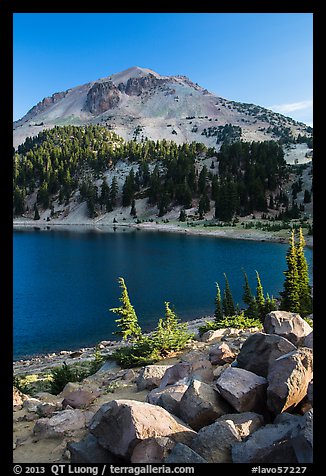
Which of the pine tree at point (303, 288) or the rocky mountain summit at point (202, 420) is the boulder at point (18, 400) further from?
the pine tree at point (303, 288)

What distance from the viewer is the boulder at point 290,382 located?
7.46 m

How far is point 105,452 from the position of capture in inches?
266

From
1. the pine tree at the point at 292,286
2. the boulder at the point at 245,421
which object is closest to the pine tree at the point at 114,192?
the pine tree at the point at 292,286

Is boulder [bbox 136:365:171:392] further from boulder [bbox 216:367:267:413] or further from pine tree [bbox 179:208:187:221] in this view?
pine tree [bbox 179:208:187:221]

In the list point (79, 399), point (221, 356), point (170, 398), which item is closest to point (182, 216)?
point (221, 356)

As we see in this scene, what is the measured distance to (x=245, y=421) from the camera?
286 inches

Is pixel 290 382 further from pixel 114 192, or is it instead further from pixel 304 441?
pixel 114 192

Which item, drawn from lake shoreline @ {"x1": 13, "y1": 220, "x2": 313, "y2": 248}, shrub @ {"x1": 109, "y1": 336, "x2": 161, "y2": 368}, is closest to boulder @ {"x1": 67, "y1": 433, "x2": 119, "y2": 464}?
shrub @ {"x1": 109, "y1": 336, "x2": 161, "y2": 368}

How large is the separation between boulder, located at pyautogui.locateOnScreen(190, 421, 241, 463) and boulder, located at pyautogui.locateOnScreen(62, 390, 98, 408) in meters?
5.19

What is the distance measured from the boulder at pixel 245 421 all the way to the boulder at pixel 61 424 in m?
3.70
